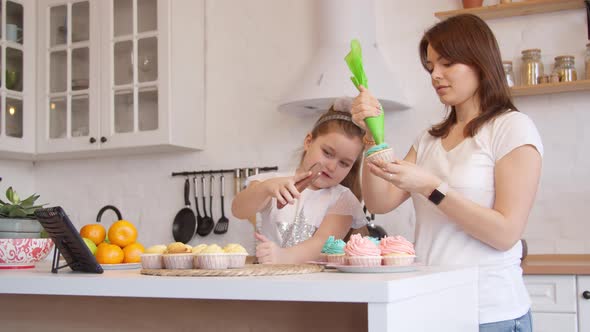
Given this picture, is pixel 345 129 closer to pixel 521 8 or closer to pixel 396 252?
pixel 396 252

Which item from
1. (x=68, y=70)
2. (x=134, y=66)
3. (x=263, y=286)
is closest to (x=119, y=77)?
(x=134, y=66)

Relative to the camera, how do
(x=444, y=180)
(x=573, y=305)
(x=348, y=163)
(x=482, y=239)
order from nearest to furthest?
(x=482, y=239), (x=444, y=180), (x=348, y=163), (x=573, y=305)

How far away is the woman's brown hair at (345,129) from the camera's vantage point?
6.87 feet

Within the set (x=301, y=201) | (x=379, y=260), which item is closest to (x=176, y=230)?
(x=301, y=201)

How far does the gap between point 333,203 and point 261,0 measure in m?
1.94

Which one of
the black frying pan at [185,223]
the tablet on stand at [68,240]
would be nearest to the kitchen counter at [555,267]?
the tablet on stand at [68,240]

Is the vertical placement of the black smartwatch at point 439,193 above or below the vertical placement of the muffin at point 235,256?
above

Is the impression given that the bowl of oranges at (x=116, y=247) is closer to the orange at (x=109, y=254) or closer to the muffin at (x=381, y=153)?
the orange at (x=109, y=254)

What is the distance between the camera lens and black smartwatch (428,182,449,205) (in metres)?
1.52

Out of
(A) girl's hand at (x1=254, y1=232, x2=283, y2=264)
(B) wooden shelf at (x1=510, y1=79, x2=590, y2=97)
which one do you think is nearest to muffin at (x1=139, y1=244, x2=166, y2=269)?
(A) girl's hand at (x1=254, y1=232, x2=283, y2=264)

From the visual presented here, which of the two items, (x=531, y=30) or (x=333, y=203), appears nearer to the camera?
(x=333, y=203)

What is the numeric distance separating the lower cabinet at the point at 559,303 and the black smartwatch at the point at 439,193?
1.19 metres

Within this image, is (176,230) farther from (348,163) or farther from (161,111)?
(348,163)

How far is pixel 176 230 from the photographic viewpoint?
388 centimetres
